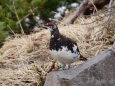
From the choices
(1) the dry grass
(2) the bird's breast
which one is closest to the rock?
(2) the bird's breast

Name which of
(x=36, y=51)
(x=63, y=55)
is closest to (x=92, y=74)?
(x=63, y=55)

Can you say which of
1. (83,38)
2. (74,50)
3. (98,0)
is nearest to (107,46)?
(83,38)

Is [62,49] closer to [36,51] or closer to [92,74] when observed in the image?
[92,74]

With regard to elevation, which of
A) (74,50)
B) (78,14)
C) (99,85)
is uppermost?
(78,14)

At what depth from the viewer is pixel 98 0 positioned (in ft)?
32.7

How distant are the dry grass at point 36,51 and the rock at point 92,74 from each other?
101 cm

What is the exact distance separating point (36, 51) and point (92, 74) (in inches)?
111

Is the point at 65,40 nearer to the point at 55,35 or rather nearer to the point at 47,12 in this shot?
the point at 55,35

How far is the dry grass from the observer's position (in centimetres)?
625

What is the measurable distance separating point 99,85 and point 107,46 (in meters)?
2.43

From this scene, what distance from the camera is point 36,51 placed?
7715 mm

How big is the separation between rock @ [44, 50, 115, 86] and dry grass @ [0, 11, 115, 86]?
3.32ft

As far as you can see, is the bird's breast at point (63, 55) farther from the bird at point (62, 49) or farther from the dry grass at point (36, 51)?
the dry grass at point (36, 51)

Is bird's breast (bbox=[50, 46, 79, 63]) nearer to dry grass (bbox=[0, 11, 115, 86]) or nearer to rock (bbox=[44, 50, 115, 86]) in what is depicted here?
rock (bbox=[44, 50, 115, 86])
